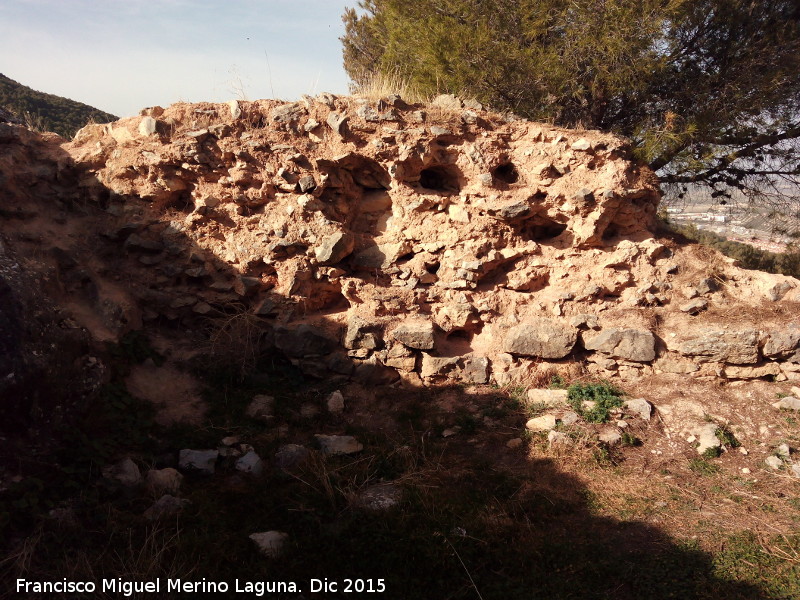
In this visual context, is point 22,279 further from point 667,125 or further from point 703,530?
point 667,125

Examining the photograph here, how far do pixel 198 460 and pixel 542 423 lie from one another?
3398mm

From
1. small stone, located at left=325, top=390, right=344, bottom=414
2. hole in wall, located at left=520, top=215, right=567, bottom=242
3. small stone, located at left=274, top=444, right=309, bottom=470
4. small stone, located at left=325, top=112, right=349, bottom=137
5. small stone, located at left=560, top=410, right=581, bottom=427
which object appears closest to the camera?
small stone, located at left=274, top=444, right=309, bottom=470

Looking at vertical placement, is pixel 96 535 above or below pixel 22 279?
below

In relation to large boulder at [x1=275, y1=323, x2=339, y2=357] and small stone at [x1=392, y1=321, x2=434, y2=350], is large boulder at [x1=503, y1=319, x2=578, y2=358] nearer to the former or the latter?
small stone at [x1=392, y1=321, x2=434, y2=350]

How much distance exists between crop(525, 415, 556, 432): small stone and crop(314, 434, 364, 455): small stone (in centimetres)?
176

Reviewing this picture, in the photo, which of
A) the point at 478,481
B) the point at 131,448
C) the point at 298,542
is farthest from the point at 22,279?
the point at 478,481

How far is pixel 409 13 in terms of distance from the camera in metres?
9.73

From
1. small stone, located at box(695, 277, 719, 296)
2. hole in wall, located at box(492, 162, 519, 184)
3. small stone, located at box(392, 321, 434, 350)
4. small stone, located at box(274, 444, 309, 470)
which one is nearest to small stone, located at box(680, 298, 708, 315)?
small stone, located at box(695, 277, 719, 296)

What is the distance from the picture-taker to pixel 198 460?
492 centimetres

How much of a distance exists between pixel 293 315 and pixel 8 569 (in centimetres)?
381

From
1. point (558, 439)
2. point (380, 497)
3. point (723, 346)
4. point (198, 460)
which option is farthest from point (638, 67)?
point (198, 460)

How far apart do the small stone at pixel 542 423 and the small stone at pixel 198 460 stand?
10.3 ft

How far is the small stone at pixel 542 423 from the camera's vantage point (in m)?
5.44

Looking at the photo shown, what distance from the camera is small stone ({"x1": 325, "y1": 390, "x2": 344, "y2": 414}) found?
596 centimetres
